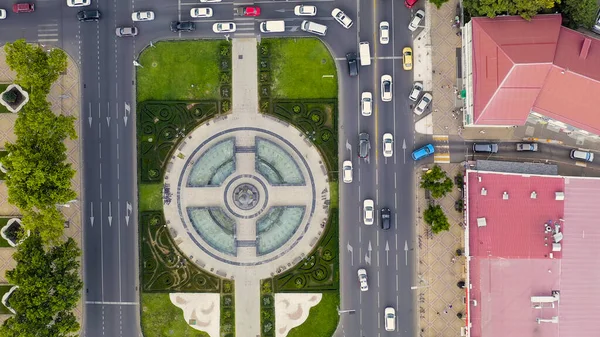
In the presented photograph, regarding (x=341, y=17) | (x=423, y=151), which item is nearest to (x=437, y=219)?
(x=423, y=151)

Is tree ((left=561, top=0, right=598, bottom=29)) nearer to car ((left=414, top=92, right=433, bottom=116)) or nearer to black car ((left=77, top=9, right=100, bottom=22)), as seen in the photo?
car ((left=414, top=92, right=433, bottom=116))

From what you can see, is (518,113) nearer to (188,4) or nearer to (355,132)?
(355,132)

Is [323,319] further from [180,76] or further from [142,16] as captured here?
[142,16]

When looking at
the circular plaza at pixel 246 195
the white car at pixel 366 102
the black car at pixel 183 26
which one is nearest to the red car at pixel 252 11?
the black car at pixel 183 26

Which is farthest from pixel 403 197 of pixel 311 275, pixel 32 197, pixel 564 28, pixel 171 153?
pixel 32 197

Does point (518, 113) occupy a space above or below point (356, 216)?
above

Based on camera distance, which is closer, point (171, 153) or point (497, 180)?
point (497, 180)

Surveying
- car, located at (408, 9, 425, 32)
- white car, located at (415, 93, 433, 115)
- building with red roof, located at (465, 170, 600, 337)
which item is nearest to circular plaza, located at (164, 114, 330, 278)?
white car, located at (415, 93, 433, 115)
